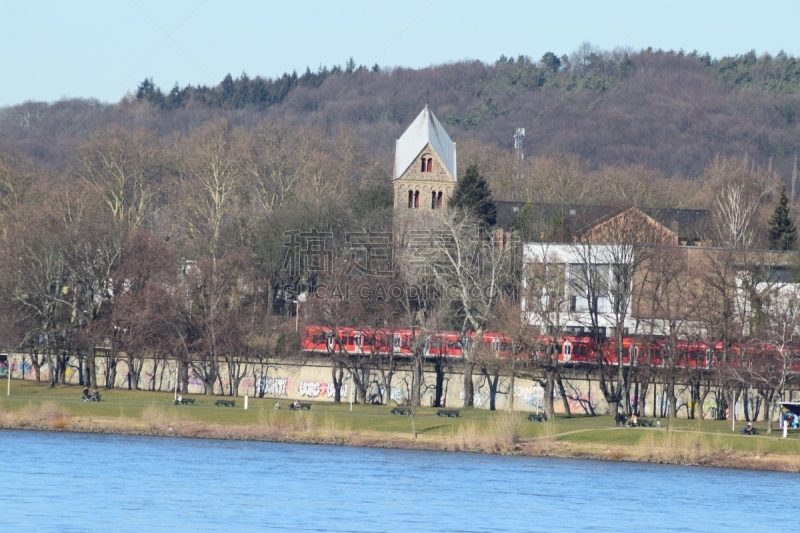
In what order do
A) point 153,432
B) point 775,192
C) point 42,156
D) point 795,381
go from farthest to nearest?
point 42,156 < point 775,192 < point 795,381 < point 153,432

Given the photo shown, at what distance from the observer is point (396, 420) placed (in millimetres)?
55969

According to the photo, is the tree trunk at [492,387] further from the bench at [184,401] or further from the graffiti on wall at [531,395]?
the bench at [184,401]

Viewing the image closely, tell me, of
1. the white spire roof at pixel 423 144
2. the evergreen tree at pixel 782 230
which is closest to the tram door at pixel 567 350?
the evergreen tree at pixel 782 230

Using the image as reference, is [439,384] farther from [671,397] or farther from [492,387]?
[671,397]

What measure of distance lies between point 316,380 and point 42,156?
98.0 meters

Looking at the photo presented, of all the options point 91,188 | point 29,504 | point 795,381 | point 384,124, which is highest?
point 384,124

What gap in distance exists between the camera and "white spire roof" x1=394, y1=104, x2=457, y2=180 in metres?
99.2

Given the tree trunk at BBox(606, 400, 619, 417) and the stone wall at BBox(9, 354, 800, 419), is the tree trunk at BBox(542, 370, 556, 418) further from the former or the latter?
the tree trunk at BBox(606, 400, 619, 417)

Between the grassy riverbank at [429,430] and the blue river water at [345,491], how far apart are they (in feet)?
4.09

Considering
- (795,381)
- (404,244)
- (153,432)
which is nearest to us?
(153,432)

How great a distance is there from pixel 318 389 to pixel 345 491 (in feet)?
89.1

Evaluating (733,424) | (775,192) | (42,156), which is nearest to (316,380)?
(733,424)

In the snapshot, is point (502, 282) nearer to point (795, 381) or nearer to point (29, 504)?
point (795, 381)

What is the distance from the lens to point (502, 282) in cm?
6712
